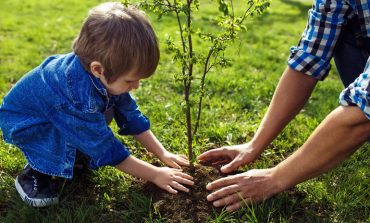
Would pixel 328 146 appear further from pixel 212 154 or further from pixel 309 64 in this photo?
pixel 212 154

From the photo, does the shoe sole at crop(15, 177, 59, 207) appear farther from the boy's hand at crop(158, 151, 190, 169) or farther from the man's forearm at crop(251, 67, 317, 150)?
the man's forearm at crop(251, 67, 317, 150)

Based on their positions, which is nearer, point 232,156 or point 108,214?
point 108,214

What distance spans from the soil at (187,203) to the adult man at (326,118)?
2.9 inches

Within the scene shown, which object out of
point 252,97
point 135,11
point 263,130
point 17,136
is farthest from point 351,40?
point 17,136

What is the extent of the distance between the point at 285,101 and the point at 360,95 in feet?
2.90

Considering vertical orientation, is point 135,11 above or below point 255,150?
above

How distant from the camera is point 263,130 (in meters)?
2.81

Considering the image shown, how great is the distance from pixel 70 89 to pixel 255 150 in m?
1.18

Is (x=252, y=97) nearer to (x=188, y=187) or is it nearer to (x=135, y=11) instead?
(x=188, y=187)

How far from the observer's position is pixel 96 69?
2.35m

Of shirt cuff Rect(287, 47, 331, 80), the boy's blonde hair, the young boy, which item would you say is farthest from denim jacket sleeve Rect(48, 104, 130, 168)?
shirt cuff Rect(287, 47, 331, 80)

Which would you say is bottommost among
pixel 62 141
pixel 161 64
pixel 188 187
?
pixel 161 64

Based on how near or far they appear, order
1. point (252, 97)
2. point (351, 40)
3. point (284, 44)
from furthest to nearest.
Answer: point (284, 44) → point (252, 97) → point (351, 40)

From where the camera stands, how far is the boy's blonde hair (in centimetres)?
228
